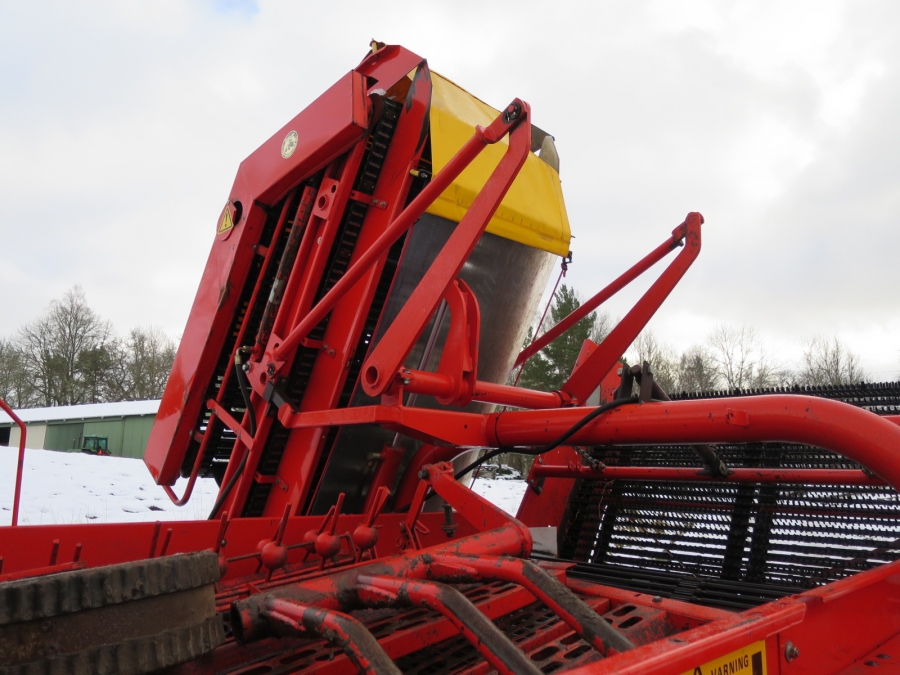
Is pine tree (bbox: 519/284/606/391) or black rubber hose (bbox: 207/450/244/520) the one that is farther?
pine tree (bbox: 519/284/606/391)

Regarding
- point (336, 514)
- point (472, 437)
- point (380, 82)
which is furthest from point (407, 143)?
point (336, 514)

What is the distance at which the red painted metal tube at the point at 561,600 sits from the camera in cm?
138

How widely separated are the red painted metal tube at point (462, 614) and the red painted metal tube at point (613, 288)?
7.38ft

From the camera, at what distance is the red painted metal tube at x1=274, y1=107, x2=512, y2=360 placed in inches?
91.4

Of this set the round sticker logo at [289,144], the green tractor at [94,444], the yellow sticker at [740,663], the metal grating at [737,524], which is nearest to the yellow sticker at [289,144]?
the round sticker logo at [289,144]

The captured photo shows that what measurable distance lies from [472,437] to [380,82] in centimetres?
172

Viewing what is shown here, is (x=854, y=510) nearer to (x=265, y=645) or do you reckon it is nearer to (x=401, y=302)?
(x=401, y=302)

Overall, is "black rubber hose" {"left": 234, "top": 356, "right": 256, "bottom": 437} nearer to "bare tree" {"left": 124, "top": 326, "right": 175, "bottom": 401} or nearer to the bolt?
the bolt

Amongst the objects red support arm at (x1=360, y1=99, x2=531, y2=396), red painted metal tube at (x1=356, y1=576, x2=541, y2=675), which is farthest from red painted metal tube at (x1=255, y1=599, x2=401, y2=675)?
red support arm at (x1=360, y1=99, x2=531, y2=396)

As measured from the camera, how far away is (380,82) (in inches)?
123

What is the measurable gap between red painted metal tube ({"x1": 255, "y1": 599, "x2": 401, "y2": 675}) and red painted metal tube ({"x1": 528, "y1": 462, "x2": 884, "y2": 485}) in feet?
6.59

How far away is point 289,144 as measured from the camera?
128 inches

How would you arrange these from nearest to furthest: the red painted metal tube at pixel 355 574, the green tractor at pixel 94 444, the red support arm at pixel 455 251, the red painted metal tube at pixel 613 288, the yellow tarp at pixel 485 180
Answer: the red painted metal tube at pixel 355 574, the red support arm at pixel 455 251, the yellow tarp at pixel 485 180, the red painted metal tube at pixel 613 288, the green tractor at pixel 94 444

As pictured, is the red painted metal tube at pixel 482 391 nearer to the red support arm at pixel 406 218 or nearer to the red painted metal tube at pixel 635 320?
the red painted metal tube at pixel 635 320
